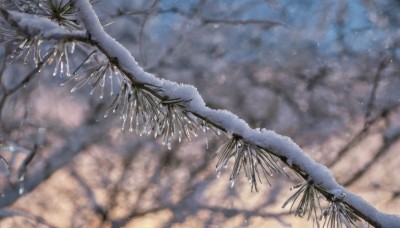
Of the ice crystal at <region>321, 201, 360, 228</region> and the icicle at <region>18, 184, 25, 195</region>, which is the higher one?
the icicle at <region>18, 184, 25, 195</region>

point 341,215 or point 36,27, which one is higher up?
point 36,27

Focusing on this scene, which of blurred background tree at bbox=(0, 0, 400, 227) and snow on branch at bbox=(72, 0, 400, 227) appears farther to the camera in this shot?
blurred background tree at bbox=(0, 0, 400, 227)

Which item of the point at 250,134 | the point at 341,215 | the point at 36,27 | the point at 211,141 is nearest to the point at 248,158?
the point at 250,134

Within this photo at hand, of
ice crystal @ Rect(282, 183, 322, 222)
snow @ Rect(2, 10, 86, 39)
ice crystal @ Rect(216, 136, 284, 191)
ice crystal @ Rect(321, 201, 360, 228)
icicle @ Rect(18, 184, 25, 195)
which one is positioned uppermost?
icicle @ Rect(18, 184, 25, 195)

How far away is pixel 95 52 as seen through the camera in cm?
85

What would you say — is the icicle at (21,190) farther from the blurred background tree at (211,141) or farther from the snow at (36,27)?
the snow at (36,27)

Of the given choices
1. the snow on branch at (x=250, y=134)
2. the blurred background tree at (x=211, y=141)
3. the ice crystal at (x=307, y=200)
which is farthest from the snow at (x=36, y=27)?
the blurred background tree at (x=211, y=141)

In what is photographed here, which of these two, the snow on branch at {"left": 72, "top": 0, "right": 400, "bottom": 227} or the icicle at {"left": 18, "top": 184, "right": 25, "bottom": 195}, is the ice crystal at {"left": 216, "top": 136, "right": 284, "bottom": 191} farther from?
the icicle at {"left": 18, "top": 184, "right": 25, "bottom": 195}

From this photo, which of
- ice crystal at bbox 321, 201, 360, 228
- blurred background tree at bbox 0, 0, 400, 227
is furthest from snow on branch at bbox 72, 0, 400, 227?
blurred background tree at bbox 0, 0, 400, 227

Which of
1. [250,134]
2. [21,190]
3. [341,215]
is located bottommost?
[341,215]

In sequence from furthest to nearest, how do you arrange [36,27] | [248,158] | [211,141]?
1. [211,141]
2. [248,158]
3. [36,27]

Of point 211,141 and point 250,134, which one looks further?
point 211,141

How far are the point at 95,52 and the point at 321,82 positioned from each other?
3.40 metres

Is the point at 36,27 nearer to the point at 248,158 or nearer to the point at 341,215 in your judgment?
the point at 248,158
